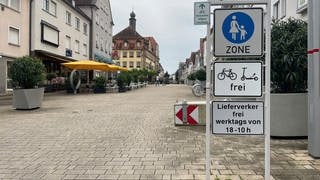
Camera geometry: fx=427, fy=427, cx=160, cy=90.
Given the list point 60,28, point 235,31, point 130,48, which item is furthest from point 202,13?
point 130,48

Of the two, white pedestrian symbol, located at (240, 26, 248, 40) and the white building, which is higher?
the white building

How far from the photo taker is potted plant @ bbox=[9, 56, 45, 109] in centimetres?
1656

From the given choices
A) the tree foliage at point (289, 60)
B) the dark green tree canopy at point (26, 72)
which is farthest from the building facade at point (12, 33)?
the tree foliage at point (289, 60)

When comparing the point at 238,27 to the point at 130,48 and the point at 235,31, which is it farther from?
→ the point at 130,48

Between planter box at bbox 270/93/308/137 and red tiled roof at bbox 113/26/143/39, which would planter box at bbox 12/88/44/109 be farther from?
red tiled roof at bbox 113/26/143/39

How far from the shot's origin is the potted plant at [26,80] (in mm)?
16562

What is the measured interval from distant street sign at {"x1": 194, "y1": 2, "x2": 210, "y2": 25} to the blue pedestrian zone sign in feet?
0.93

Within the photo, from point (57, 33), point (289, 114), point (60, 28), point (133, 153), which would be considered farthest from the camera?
point (60, 28)

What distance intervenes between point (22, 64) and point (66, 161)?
33.7ft

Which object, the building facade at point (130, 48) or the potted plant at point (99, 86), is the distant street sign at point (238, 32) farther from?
the building facade at point (130, 48)

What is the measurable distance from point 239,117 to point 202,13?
57.3 inches

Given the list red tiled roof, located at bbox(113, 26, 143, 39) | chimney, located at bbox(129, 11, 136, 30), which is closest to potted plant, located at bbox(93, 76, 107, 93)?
red tiled roof, located at bbox(113, 26, 143, 39)

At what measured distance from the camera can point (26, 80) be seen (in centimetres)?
1692

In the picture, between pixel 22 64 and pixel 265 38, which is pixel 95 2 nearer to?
pixel 22 64
